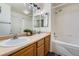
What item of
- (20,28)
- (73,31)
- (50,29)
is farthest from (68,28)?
(20,28)

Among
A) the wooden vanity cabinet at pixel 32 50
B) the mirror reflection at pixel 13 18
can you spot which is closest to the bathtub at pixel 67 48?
the wooden vanity cabinet at pixel 32 50

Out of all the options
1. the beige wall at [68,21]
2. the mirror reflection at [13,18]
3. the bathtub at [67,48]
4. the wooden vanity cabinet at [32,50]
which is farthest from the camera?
the beige wall at [68,21]

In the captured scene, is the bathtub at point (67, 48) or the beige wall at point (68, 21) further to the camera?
the beige wall at point (68, 21)

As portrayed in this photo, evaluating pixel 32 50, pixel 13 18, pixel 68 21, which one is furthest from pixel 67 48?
pixel 13 18

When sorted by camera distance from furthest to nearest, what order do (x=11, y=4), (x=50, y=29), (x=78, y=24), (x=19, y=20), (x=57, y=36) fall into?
(x=57, y=36) → (x=50, y=29) → (x=78, y=24) → (x=19, y=20) → (x=11, y=4)

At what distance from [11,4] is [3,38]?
662 millimetres

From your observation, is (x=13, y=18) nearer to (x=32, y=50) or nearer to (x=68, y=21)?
(x=32, y=50)

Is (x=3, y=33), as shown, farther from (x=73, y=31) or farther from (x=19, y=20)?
(x=73, y=31)

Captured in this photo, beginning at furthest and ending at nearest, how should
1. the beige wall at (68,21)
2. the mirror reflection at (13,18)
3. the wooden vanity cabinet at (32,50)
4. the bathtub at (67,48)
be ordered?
1. the beige wall at (68,21)
2. the bathtub at (67,48)
3. the mirror reflection at (13,18)
4. the wooden vanity cabinet at (32,50)

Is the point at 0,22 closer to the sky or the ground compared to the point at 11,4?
closer to the ground

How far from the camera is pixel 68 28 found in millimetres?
2973

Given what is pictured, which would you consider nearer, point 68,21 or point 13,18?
point 13,18

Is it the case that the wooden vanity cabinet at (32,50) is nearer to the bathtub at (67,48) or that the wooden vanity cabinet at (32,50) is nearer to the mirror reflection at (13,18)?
the mirror reflection at (13,18)

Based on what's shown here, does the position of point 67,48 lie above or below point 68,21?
below
